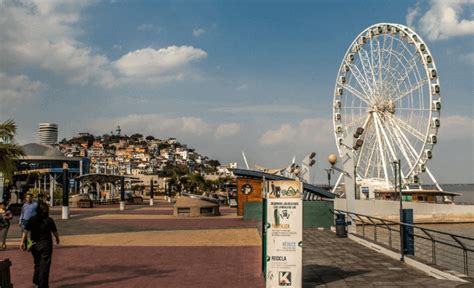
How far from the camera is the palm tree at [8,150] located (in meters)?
9.04

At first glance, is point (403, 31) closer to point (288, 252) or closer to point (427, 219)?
point (427, 219)

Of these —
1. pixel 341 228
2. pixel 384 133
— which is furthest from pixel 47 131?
pixel 341 228

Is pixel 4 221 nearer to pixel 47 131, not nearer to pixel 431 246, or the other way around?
pixel 431 246

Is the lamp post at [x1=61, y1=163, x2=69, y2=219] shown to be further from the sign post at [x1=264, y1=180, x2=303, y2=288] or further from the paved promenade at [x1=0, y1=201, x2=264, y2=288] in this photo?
the sign post at [x1=264, y1=180, x2=303, y2=288]

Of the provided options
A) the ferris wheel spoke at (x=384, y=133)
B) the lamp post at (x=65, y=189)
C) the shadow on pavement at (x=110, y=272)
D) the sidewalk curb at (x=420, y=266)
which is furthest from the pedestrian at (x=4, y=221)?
the ferris wheel spoke at (x=384, y=133)

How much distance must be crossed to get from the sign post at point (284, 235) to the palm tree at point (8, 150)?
4625 millimetres

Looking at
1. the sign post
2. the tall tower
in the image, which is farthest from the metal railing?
the tall tower

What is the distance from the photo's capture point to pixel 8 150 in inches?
356

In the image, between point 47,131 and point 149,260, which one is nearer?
point 149,260

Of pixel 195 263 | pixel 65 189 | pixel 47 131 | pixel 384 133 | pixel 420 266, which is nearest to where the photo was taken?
pixel 420 266

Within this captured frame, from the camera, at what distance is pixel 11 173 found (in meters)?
9.23

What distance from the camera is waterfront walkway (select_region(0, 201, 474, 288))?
10516 millimetres

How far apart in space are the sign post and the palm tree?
4625 mm

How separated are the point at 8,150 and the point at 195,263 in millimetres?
5766
